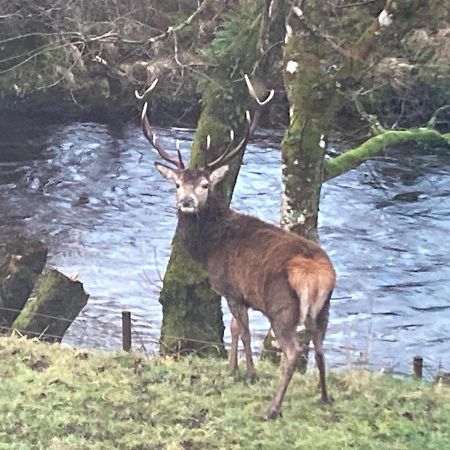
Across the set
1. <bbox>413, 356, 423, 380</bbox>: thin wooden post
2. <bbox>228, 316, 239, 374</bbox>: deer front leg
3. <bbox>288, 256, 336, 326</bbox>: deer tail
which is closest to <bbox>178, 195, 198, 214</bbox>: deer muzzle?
<bbox>228, 316, 239, 374</bbox>: deer front leg

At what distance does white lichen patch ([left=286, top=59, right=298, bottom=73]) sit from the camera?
29.6 ft

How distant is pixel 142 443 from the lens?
5938mm

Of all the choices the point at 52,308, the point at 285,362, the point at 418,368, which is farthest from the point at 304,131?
the point at 52,308

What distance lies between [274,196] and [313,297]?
12553 mm

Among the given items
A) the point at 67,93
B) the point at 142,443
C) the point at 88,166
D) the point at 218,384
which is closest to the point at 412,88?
the point at 88,166

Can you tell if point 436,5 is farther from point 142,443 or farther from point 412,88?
point 412,88

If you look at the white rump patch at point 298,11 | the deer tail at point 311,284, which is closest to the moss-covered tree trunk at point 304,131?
the white rump patch at point 298,11

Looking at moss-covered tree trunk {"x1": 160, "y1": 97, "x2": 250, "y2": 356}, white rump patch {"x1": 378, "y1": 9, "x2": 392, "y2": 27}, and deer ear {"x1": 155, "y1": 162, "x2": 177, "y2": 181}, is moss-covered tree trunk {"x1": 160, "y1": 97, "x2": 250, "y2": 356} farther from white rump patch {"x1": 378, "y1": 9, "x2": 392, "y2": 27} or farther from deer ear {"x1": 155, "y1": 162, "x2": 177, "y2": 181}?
deer ear {"x1": 155, "y1": 162, "x2": 177, "y2": 181}

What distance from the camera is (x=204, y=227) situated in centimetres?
774

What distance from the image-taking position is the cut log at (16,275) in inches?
410

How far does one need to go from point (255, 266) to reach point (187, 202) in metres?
0.86

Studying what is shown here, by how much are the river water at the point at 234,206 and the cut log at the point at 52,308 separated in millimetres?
1601

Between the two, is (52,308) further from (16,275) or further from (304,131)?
(304,131)

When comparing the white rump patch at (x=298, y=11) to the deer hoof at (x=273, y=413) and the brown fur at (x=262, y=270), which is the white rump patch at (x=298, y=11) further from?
the deer hoof at (x=273, y=413)
